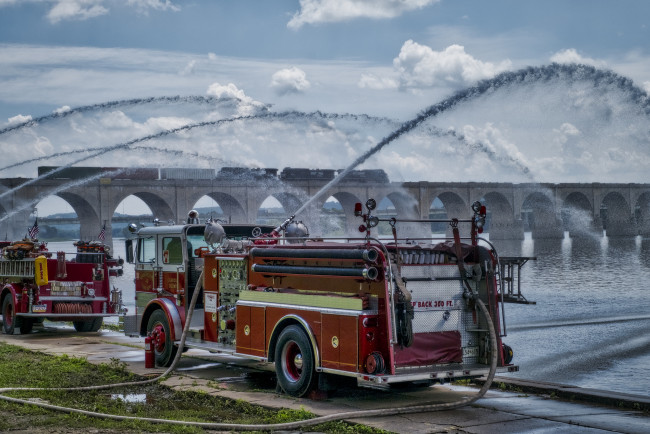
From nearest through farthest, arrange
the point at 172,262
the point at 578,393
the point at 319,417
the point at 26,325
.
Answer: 1. the point at 319,417
2. the point at 578,393
3. the point at 172,262
4. the point at 26,325

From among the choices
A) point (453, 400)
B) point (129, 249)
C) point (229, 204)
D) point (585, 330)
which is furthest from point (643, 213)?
point (453, 400)

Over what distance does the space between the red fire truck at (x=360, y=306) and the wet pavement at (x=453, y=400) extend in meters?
0.49

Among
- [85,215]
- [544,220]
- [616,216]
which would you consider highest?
[85,215]

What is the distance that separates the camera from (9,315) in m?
22.8

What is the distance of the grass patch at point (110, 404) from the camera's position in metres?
10.4

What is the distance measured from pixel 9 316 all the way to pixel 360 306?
14759 mm

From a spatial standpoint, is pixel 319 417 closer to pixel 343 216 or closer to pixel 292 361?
pixel 292 361

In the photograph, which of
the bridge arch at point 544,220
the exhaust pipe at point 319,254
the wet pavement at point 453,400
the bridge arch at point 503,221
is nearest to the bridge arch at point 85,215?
the bridge arch at point 503,221

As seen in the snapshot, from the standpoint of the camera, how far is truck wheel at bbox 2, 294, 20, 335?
73.5 ft

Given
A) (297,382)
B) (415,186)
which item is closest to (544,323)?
(297,382)

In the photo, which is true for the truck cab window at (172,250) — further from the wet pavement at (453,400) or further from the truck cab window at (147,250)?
the wet pavement at (453,400)

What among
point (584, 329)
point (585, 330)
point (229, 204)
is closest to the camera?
point (585, 330)

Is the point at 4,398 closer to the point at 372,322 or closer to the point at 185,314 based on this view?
the point at 185,314

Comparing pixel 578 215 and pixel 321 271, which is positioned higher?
pixel 578 215
